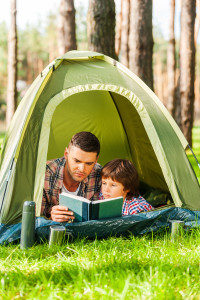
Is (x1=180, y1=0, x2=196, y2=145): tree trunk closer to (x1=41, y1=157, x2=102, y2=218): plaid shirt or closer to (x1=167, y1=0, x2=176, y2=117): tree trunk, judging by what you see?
(x1=167, y1=0, x2=176, y2=117): tree trunk

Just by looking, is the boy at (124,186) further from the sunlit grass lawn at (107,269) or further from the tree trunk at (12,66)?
the tree trunk at (12,66)

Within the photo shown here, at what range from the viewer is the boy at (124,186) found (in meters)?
3.30

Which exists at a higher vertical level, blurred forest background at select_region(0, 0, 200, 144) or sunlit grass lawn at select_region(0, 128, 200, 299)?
blurred forest background at select_region(0, 0, 200, 144)

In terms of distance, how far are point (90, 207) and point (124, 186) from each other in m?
0.62

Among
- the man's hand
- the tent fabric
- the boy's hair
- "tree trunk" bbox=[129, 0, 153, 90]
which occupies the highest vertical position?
"tree trunk" bbox=[129, 0, 153, 90]

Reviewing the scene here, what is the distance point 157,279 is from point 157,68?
117 ft

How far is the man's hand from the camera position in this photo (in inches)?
111

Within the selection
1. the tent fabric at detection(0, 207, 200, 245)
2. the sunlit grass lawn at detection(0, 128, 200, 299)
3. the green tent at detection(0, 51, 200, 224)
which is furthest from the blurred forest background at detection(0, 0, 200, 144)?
the sunlit grass lawn at detection(0, 128, 200, 299)

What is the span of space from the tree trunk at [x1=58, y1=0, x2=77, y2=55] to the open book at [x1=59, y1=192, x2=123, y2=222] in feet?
20.2

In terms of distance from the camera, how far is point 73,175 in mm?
3207

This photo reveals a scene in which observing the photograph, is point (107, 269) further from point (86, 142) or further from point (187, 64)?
point (187, 64)

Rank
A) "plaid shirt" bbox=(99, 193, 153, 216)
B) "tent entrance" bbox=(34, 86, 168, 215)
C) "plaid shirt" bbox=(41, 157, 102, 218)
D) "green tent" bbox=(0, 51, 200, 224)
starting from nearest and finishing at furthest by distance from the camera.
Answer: "green tent" bbox=(0, 51, 200, 224), "plaid shirt" bbox=(99, 193, 153, 216), "plaid shirt" bbox=(41, 157, 102, 218), "tent entrance" bbox=(34, 86, 168, 215)

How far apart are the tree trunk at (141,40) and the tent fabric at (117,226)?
13.8 ft

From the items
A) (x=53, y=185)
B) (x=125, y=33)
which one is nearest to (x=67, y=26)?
(x=125, y=33)
